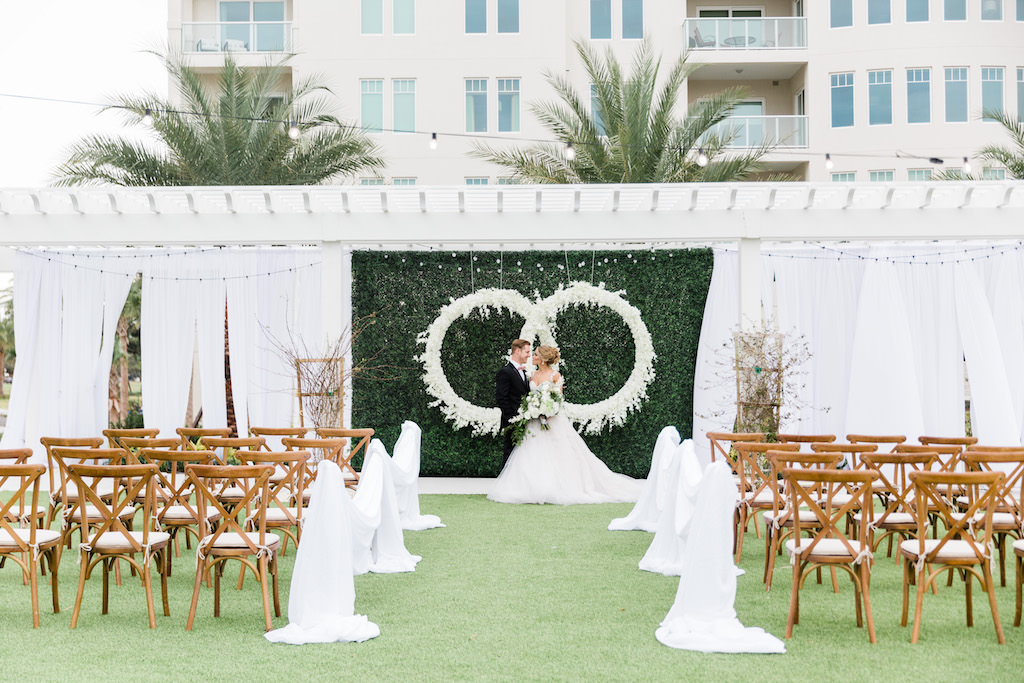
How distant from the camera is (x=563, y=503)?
30.8 ft

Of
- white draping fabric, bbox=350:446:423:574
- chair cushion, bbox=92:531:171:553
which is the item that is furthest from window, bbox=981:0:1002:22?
chair cushion, bbox=92:531:171:553

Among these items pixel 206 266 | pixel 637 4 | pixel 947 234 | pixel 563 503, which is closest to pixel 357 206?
pixel 206 266

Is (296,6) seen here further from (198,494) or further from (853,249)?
(198,494)

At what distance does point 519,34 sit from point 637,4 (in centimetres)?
271

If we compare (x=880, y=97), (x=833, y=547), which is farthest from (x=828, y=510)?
(x=880, y=97)

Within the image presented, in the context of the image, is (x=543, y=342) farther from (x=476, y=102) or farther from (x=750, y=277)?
(x=476, y=102)

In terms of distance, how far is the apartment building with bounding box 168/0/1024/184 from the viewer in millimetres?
18781

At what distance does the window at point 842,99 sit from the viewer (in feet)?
64.2

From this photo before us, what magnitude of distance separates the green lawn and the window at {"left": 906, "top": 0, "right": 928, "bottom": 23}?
51.3 feet

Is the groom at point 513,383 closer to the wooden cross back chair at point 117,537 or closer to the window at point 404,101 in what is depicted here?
the wooden cross back chair at point 117,537

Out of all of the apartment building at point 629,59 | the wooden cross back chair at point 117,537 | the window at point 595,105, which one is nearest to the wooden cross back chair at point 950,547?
the wooden cross back chair at point 117,537

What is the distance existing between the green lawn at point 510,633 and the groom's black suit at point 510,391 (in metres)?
2.88

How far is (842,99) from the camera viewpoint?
64.4 feet

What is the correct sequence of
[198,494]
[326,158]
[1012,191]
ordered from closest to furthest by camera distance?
1. [198,494]
2. [1012,191]
3. [326,158]
